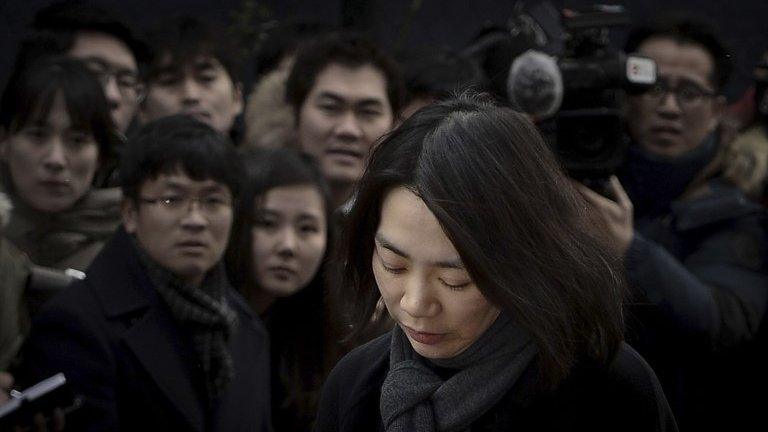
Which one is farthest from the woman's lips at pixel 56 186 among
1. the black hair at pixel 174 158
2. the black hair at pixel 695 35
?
the black hair at pixel 695 35

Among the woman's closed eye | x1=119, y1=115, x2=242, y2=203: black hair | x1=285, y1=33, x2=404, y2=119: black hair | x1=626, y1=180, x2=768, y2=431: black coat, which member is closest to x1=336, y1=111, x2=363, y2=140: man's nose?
x1=285, y1=33, x2=404, y2=119: black hair

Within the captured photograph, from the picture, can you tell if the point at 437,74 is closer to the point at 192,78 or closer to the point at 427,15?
the point at 192,78

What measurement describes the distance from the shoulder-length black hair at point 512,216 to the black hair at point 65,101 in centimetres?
145

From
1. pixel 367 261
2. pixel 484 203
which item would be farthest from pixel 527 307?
pixel 367 261

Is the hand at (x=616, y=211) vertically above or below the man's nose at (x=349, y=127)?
below

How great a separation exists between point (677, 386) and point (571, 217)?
138 centimetres

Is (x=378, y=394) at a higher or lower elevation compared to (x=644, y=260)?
higher

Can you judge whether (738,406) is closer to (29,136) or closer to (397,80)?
(397,80)

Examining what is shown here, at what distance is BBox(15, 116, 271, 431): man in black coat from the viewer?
1985 mm

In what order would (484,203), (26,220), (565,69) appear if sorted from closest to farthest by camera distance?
(484,203), (565,69), (26,220)

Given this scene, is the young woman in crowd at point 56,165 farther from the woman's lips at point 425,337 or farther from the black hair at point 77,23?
the woman's lips at point 425,337

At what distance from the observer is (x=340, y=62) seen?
10.2 feet

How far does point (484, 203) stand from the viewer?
4.21 ft

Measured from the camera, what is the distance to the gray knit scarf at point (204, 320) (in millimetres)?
2062
